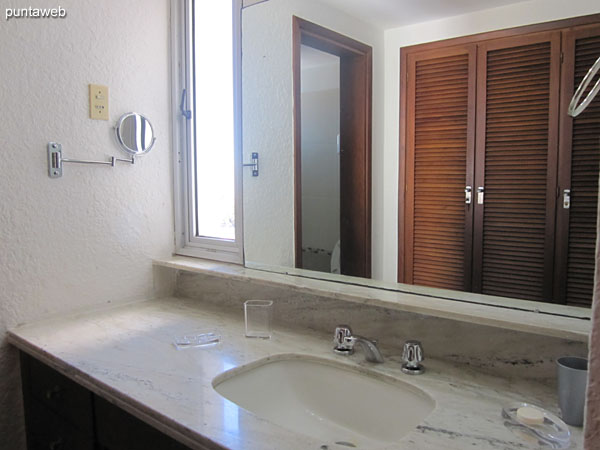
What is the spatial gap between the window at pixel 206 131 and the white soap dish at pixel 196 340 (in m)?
0.40

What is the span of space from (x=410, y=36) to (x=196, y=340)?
1.00 metres

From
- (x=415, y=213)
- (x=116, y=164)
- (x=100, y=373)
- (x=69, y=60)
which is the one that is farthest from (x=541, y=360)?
(x=69, y=60)

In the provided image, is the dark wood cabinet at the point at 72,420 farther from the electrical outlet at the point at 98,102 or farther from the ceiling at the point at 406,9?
the ceiling at the point at 406,9

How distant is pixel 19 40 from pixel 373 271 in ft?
4.03

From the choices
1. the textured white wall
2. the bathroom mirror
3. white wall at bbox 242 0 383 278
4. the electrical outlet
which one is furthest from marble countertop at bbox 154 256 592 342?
the electrical outlet

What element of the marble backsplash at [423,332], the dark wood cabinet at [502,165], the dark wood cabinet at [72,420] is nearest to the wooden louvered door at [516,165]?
the dark wood cabinet at [502,165]

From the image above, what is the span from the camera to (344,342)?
1.17m

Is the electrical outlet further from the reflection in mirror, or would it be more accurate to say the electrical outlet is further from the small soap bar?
the small soap bar

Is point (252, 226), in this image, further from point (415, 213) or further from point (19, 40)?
point (19, 40)

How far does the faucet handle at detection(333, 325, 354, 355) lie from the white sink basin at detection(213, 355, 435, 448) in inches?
2.1

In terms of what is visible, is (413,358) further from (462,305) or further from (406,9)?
(406,9)

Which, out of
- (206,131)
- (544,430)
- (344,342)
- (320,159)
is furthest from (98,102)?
(544,430)

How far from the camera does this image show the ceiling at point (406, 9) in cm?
111

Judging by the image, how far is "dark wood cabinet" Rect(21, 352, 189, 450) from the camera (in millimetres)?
988
